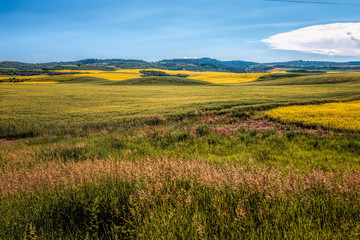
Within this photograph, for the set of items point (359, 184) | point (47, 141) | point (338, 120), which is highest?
point (359, 184)

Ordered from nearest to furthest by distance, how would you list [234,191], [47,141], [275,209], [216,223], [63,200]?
1. [216,223]
2. [275,209]
3. [234,191]
4. [63,200]
5. [47,141]

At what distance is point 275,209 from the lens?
9.19 ft

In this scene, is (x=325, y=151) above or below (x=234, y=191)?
below

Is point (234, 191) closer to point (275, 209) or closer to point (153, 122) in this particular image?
point (275, 209)

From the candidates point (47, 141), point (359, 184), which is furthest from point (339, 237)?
point (47, 141)

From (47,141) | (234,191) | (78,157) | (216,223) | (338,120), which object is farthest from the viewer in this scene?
(338,120)

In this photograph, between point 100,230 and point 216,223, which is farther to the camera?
point 100,230

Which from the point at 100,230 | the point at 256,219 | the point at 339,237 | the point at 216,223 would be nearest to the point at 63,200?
the point at 100,230

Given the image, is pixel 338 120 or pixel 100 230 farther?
pixel 338 120

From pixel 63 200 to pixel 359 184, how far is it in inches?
201

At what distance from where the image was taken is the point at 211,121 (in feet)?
65.1

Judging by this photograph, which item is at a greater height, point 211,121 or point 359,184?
point 359,184

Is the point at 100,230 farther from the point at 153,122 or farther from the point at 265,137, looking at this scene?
the point at 153,122

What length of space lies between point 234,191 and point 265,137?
32.1 feet
